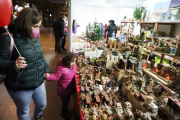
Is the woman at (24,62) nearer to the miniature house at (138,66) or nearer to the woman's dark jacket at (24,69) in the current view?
the woman's dark jacket at (24,69)

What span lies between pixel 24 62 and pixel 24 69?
0.56ft

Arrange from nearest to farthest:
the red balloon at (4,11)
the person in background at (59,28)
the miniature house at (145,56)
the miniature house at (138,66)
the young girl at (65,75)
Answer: the red balloon at (4,11)
the young girl at (65,75)
the miniature house at (138,66)
the miniature house at (145,56)
the person in background at (59,28)

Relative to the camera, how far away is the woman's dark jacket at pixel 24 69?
121 centimetres

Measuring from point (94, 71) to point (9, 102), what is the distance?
5.85 ft

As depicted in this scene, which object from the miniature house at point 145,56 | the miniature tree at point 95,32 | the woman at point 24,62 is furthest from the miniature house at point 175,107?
the miniature tree at point 95,32

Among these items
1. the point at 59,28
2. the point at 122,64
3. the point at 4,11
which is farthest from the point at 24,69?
the point at 59,28

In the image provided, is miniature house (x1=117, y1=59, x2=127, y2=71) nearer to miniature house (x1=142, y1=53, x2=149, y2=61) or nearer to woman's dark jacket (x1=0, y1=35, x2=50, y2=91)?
miniature house (x1=142, y1=53, x2=149, y2=61)

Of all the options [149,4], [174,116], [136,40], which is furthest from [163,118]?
[149,4]

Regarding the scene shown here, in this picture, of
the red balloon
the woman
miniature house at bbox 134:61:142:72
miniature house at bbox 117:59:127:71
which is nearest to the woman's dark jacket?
the woman

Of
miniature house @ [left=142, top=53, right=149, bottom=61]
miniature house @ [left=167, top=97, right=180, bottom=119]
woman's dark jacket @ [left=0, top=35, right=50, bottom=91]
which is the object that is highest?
woman's dark jacket @ [left=0, top=35, right=50, bottom=91]

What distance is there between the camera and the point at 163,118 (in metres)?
1.37

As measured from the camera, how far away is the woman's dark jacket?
1.21 metres

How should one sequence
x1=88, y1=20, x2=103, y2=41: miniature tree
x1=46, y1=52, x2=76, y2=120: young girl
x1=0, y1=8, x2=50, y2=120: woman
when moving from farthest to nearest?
x1=88, y1=20, x2=103, y2=41: miniature tree, x1=46, y1=52, x2=76, y2=120: young girl, x1=0, y1=8, x2=50, y2=120: woman

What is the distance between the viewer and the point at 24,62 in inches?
47.8
